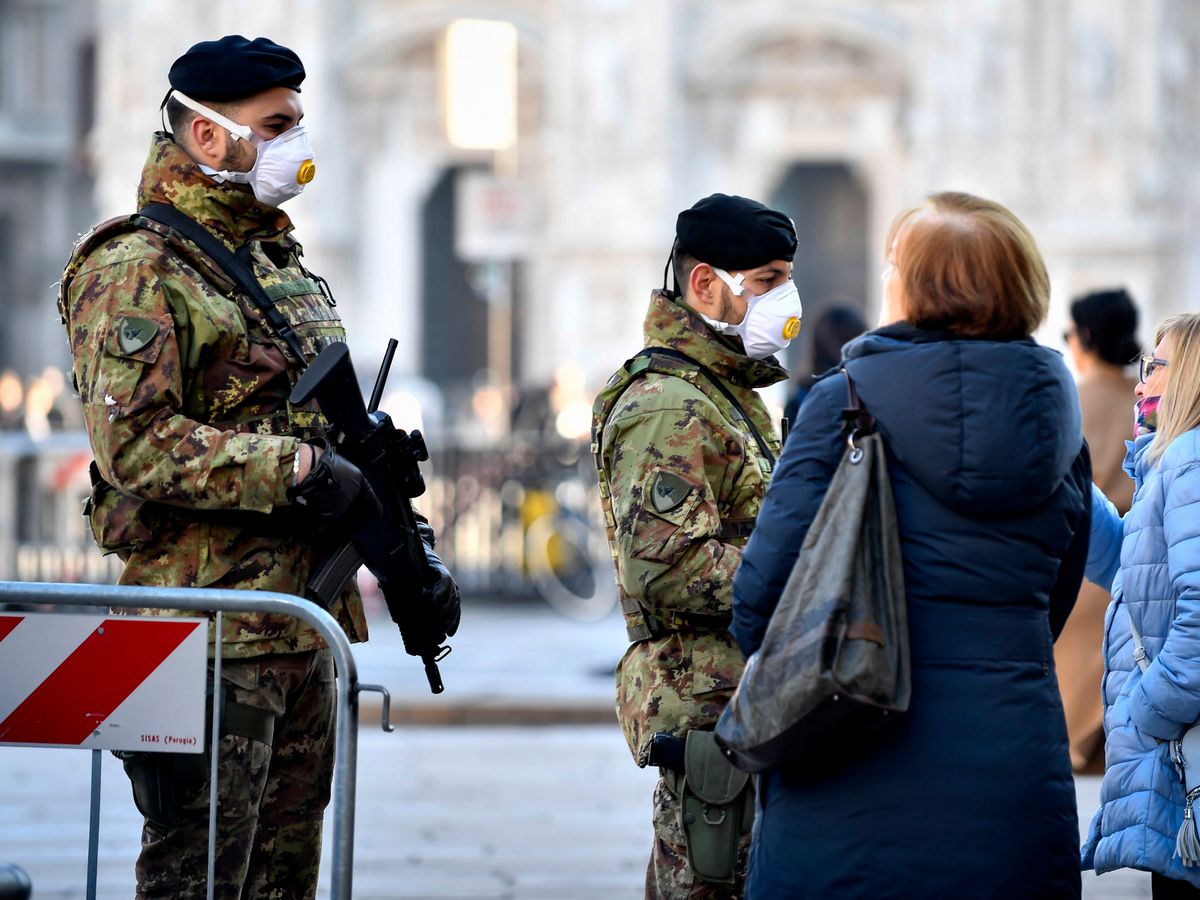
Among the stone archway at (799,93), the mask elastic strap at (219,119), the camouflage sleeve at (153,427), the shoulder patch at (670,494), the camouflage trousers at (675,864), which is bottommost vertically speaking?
the camouflage trousers at (675,864)

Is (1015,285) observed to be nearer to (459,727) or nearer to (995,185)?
(459,727)

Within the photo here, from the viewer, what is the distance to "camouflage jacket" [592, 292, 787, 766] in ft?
12.6

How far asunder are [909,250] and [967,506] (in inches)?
18.5

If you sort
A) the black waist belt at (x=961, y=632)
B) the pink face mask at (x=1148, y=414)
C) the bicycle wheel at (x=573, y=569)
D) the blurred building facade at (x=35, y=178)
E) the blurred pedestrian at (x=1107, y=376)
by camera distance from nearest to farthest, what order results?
the black waist belt at (x=961, y=632)
the pink face mask at (x=1148, y=414)
the blurred pedestrian at (x=1107, y=376)
the bicycle wheel at (x=573, y=569)
the blurred building facade at (x=35, y=178)

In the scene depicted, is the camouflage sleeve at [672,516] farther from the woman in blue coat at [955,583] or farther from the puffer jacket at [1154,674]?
the puffer jacket at [1154,674]

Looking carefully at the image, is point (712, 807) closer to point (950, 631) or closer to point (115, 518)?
point (950, 631)

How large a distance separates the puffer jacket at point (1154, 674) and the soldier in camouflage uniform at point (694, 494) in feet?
2.55

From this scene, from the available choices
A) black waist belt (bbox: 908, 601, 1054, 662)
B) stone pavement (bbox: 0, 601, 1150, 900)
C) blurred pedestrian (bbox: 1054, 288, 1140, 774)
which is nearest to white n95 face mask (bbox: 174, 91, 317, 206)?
black waist belt (bbox: 908, 601, 1054, 662)

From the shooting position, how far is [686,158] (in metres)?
25.4

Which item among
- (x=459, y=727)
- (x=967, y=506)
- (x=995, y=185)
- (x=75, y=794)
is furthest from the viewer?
(x=995, y=185)

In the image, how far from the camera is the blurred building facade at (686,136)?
24.2 m

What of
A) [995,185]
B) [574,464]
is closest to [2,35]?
[995,185]

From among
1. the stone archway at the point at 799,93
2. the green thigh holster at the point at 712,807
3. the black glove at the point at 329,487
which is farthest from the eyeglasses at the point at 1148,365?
the stone archway at the point at 799,93

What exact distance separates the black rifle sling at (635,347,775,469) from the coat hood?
0.89m
